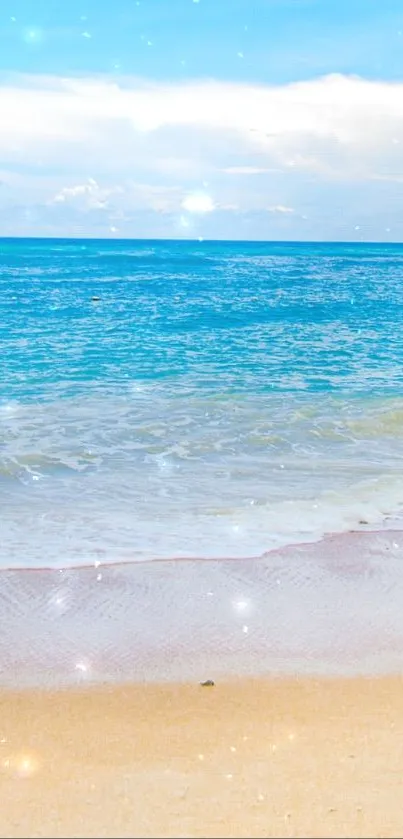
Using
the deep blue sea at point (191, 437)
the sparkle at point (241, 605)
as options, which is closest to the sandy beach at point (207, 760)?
the sparkle at point (241, 605)

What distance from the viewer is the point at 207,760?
Result: 4.21 metres

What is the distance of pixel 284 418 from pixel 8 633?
8.13 metres

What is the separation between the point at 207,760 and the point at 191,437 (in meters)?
7.90

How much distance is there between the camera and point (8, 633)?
18.7 ft

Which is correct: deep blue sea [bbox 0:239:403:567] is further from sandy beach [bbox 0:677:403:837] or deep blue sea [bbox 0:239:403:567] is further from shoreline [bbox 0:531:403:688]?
sandy beach [bbox 0:677:403:837]

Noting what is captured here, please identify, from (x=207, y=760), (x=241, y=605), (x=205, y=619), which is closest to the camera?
(x=207, y=760)

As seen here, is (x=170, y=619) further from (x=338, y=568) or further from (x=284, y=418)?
(x=284, y=418)

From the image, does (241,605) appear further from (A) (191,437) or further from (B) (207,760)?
(A) (191,437)

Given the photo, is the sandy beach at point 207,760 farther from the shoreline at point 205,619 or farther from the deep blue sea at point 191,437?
the deep blue sea at point 191,437

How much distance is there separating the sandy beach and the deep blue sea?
7.78 feet

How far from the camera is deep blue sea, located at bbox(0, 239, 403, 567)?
8.07 m

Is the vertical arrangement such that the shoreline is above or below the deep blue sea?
above

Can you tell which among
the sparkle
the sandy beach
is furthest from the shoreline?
the sandy beach

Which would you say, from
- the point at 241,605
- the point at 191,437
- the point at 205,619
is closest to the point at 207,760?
the point at 205,619
